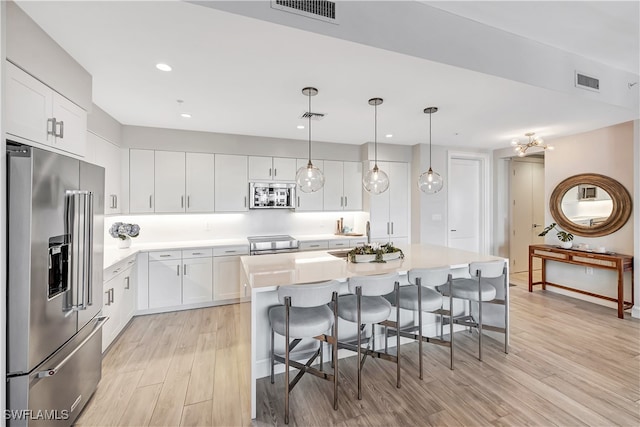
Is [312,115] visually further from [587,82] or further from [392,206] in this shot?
[587,82]

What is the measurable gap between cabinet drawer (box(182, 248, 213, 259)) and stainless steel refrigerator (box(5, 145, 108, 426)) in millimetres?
1911

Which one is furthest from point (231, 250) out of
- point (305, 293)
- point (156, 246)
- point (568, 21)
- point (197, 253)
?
point (568, 21)

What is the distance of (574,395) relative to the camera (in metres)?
2.22

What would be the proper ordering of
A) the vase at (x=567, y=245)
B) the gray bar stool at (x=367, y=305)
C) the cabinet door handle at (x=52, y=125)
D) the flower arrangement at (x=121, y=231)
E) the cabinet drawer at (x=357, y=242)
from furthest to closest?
the cabinet drawer at (x=357, y=242)
the vase at (x=567, y=245)
the flower arrangement at (x=121, y=231)
the gray bar stool at (x=367, y=305)
the cabinet door handle at (x=52, y=125)

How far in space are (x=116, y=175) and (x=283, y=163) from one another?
2.37 metres

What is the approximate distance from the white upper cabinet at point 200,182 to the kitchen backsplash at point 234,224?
1.11ft

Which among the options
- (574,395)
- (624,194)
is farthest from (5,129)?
(624,194)

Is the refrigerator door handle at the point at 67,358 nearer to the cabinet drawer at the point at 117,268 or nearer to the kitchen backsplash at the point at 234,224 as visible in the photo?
the cabinet drawer at the point at 117,268

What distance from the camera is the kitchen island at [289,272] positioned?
211 cm

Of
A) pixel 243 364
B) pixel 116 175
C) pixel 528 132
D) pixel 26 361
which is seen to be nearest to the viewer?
pixel 26 361

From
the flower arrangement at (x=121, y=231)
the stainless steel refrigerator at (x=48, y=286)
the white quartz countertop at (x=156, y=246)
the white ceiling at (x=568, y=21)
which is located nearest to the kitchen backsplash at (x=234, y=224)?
the white quartz countertop at (x=156, y=246)

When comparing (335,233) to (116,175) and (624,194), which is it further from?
(624,194)

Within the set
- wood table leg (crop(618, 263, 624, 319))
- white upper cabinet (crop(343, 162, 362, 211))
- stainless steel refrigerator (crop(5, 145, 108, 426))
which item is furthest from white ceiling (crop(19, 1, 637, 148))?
wood table leg (crop(618, 263, 624, 319))

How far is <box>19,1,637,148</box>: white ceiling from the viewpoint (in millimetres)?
1785
